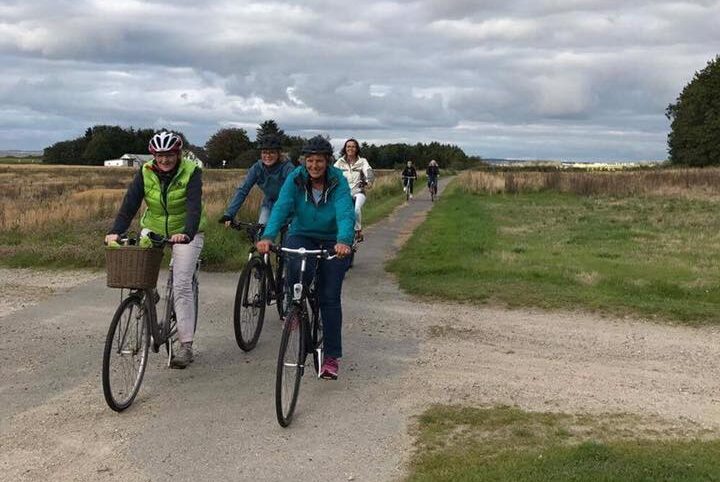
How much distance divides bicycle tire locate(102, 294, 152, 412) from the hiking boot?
1.64ft

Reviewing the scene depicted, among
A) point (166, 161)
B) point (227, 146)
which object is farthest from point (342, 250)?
point (227, 146)

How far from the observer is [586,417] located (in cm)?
488

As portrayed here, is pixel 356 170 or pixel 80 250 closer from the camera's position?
pixel 356 170

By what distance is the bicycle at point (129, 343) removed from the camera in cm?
487


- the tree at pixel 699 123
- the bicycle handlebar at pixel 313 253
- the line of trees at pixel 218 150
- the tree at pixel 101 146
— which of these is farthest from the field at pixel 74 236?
the tree at pixel 101 146

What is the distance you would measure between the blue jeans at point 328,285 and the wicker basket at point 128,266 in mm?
1041

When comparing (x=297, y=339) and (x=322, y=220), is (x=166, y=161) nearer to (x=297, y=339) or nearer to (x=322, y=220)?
(x=322, y=220)

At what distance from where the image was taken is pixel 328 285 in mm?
5324

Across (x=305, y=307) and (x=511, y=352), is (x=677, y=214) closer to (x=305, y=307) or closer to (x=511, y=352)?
(x=511, y=352)

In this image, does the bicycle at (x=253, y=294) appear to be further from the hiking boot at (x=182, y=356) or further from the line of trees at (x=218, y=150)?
the line of trees at (x=218, y=150)

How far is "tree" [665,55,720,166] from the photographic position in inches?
3080

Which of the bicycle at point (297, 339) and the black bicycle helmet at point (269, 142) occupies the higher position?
the black bicycle helmet at point (269, 142)

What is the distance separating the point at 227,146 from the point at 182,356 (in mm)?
111310

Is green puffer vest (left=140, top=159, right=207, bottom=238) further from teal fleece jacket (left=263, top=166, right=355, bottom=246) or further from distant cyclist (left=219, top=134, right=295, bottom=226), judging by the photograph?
distant cyclist (left=219, top=134, right=295, bottom=226)
